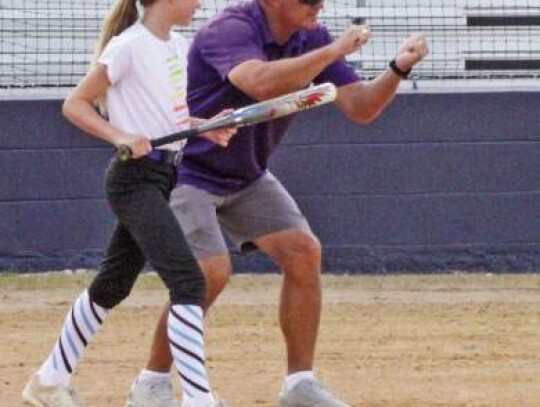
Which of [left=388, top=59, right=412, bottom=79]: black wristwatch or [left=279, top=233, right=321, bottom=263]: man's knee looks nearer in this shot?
[left=388, top=59, right=412, bottom=79]: black wristwatch

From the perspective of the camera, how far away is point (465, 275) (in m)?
11.4

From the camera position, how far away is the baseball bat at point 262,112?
576cm

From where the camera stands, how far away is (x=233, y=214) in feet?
21.1

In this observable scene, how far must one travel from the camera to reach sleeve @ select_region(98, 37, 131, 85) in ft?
18.8

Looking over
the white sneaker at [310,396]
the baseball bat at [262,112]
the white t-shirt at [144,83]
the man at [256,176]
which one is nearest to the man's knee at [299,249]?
the man at [256,176]

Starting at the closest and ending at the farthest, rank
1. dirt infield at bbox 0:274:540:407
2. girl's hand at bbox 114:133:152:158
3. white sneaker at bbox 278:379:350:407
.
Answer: girl's hand at bbox 114:133:152:158 < white sneaker at bbox 278:379:350:407 < dirt infield at bbox 0:274:540:407

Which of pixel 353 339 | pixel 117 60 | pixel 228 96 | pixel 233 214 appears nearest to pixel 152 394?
pixel 233 214

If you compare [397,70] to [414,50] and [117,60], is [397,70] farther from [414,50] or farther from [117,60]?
[117,60]

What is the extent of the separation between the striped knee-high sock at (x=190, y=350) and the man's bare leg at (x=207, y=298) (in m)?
0.35

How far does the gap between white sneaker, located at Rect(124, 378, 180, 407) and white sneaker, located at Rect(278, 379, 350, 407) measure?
0.44 meters

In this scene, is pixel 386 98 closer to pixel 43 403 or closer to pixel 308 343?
pixel 308 343

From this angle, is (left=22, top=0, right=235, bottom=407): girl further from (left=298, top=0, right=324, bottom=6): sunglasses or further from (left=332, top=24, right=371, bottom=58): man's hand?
(left=332, top=24, right=371, bottom=58): man's hand

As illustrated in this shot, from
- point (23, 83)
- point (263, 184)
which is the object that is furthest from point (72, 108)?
point (23, 83)

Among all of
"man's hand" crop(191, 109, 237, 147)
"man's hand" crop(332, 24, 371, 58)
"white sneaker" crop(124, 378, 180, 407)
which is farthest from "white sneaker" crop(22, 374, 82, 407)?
"man's hand" crop(332, 24, 371, 58)
